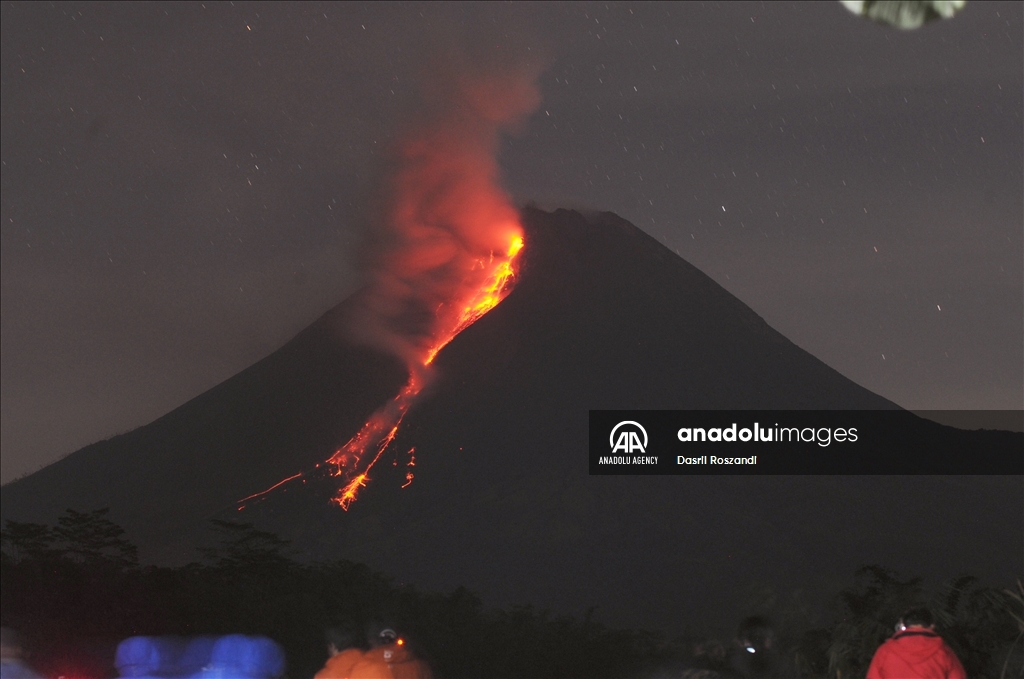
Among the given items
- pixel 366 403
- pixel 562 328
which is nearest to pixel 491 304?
pixel 562 328

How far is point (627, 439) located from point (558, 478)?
645 cm

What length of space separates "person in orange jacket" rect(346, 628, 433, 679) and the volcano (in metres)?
44.3

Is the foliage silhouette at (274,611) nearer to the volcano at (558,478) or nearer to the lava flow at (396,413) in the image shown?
the volcano at (558,478)

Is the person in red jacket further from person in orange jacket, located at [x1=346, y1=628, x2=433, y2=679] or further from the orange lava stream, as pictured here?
the orange lava stream

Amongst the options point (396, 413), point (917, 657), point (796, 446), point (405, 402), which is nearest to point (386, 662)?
point (917, 657)

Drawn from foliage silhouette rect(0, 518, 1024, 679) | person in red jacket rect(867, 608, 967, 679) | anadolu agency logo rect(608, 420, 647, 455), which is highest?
anadolu agency logo rect(608, 420, 647, 455)

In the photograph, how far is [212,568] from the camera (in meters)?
49.0

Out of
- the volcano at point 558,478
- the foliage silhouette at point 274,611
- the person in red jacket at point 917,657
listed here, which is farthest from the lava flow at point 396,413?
the person in red jacket at point 917,657

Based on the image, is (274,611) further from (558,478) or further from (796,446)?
(796,446)

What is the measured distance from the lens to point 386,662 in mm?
8117

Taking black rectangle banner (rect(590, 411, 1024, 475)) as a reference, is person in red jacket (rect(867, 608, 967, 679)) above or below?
below

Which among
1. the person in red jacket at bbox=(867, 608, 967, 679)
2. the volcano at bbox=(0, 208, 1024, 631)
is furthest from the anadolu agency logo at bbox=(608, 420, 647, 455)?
the person in red jacket at bbox=(867, 608, 967, 679)

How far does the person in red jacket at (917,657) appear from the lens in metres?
6.46

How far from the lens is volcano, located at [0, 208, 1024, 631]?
5694 centimetres
